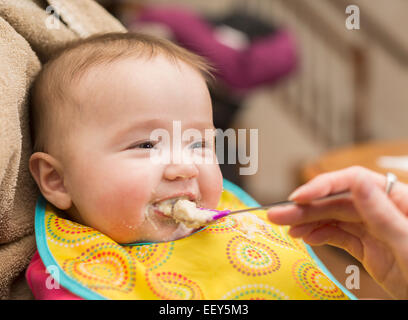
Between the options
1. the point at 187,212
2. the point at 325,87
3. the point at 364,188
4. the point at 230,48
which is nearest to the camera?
the point at 364,188

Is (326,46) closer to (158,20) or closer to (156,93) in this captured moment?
(158,20)

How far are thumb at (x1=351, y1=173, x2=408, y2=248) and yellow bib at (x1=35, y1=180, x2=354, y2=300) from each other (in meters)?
0.17

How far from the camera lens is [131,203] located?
0.61 metres

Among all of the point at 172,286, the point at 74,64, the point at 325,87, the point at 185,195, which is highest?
the point at 74,64

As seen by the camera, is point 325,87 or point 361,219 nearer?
point 361,219

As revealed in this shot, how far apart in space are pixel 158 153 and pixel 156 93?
8cm

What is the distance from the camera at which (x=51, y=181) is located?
0.69m

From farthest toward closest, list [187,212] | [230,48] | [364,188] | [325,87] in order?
[325,87] → [230,48] → [187,212] → [364,188]

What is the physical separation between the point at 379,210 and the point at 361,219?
80mm

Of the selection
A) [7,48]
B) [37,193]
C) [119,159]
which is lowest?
[37,193]

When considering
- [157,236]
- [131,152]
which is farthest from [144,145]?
[157,236]

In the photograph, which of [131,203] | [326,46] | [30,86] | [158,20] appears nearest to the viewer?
[131,203]

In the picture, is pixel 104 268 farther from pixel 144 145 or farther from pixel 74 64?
pixel 74 64

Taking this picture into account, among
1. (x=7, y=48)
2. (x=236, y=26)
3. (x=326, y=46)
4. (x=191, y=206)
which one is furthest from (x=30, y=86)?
(x=326, y=46)
